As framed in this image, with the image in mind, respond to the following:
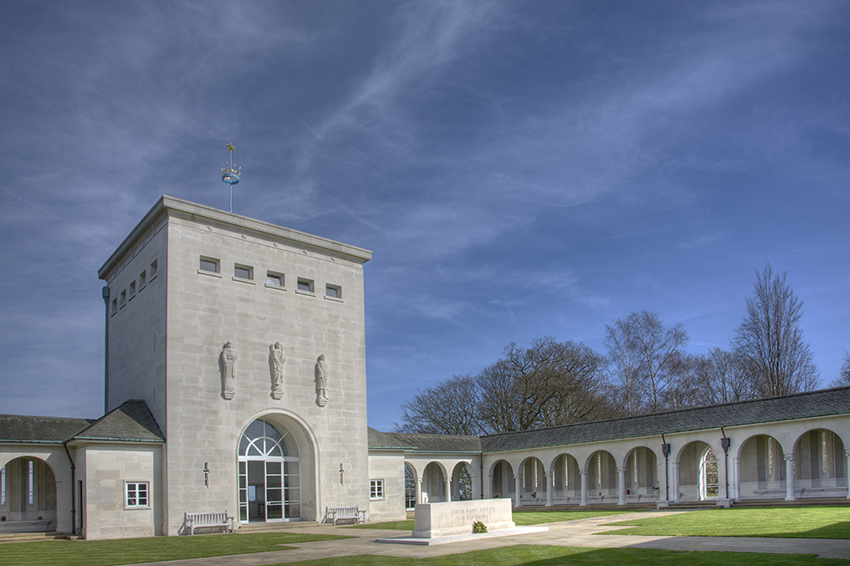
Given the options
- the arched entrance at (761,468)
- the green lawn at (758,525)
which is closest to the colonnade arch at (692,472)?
the arched entrance at (761,468)

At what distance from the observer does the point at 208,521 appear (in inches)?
987

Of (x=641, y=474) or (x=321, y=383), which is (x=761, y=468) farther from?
(x=321, y=383)

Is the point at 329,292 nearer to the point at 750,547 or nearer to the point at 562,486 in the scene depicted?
the point at 562,486

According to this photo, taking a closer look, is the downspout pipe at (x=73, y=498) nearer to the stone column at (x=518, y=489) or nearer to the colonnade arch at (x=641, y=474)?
the stone column at (x=518, y=489)

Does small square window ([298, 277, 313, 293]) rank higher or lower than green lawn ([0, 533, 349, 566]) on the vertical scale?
higher

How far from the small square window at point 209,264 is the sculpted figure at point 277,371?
3.96 metres

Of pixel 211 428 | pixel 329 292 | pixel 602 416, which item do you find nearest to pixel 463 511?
pixel 211 428

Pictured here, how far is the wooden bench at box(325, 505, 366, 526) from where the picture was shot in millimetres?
28781

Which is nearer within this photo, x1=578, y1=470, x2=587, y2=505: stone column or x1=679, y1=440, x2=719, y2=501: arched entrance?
x1=679, y1=440, x2=719, y2=501: arched entrance

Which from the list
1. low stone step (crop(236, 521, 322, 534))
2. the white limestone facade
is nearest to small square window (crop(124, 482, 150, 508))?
the white limestone facade

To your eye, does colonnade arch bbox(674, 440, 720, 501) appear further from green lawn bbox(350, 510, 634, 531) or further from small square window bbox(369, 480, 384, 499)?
small square window bbox(369, 480, 384, 499)

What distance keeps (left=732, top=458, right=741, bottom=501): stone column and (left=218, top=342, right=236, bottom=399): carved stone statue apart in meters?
20.6

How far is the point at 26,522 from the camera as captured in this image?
25.9 metres

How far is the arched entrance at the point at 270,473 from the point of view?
27984mm
